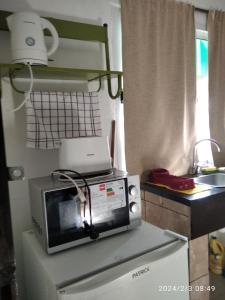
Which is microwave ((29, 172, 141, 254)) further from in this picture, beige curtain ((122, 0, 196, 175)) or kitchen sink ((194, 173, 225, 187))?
kitchen sink ((194, 173, 225, 187))

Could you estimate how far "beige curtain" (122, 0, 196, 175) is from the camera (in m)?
1.78

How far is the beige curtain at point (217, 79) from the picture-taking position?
2193 mm

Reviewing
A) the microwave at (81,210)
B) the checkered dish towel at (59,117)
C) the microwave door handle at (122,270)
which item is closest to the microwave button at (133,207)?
the microwave at (81,210)

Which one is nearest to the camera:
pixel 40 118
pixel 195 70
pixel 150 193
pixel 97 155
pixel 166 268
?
pixel 166 268

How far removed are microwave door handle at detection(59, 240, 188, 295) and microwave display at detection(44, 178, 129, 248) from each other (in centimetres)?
23

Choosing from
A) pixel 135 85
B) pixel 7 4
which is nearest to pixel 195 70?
pixel 135 85

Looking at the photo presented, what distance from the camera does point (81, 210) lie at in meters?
1.13

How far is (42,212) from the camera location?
3.50 feet

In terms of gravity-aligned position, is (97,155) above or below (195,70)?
below

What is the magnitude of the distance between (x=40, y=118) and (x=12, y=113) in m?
0.16

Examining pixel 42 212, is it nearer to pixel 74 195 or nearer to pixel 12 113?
A: pixel 74 195

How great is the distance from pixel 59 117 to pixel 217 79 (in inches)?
59.9

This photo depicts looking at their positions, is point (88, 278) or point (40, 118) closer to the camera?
point (88, 278)

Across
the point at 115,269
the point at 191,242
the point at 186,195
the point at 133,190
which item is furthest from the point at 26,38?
the point at 191,242
